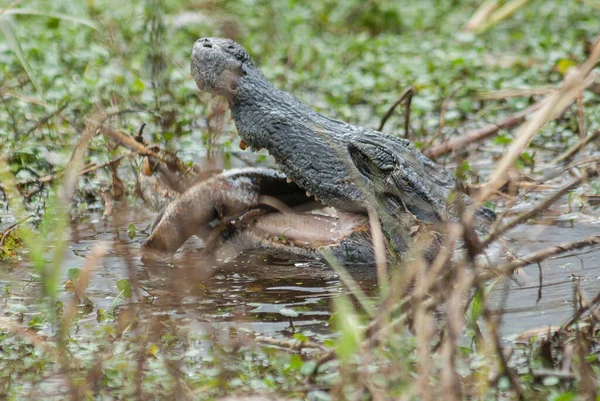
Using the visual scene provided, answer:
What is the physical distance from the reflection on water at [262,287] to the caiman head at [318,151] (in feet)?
1.30

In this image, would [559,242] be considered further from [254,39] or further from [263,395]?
[254,39]

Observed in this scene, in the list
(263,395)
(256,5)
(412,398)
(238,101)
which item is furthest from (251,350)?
(256,5)

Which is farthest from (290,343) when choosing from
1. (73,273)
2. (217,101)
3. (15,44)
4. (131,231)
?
(217,101)

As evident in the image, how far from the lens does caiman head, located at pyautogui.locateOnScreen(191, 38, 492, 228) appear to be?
177 inches

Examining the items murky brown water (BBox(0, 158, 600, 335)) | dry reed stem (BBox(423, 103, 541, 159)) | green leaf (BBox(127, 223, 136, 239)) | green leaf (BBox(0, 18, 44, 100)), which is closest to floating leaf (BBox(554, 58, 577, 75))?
dry reed stem (BBox(423, 103, 541, 159))

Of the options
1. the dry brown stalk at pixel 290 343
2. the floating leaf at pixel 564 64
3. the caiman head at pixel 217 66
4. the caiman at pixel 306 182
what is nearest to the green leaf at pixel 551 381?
the dry brown stalk at pixel 290 343

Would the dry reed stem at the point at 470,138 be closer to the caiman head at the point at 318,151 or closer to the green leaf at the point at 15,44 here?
the caiman head at the point at 318,151

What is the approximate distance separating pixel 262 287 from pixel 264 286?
0.7 inches

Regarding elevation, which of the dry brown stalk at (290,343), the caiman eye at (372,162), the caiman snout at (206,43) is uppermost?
the caiman snout at (206,43)

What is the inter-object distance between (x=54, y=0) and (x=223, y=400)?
874 centimetres

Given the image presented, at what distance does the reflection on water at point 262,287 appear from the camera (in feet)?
12.8

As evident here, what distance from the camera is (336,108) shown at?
7.94 m

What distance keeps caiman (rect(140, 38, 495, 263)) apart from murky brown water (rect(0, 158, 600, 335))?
0.16m

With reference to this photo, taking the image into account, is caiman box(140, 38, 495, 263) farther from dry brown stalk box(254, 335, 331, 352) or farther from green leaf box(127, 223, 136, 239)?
dry brown stalk box(254, 335, 331, 352)
